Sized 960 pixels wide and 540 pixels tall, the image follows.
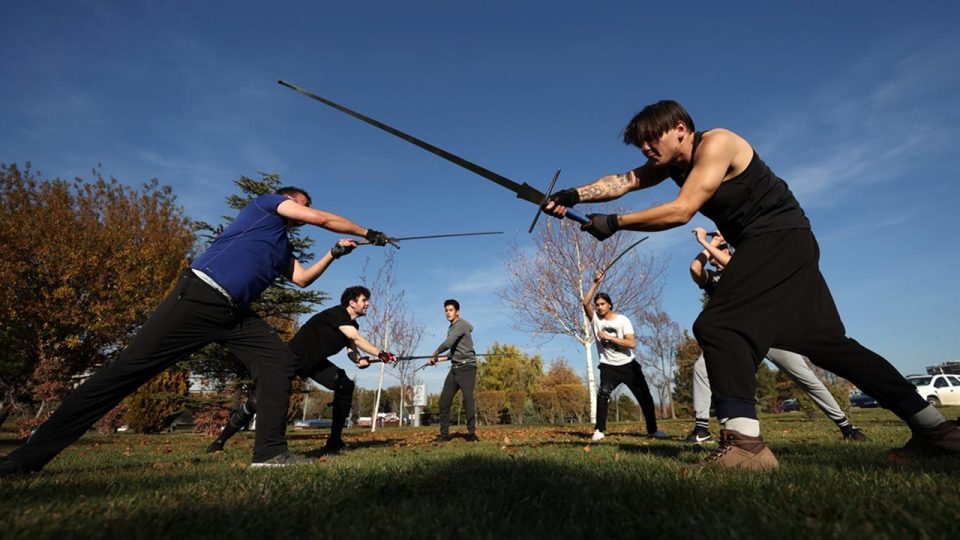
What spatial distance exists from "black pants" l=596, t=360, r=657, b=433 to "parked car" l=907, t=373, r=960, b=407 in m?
24.7

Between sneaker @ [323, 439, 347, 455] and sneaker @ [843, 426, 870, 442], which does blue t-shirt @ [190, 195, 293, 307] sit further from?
sneaker @ [843, 426, 870, 442]

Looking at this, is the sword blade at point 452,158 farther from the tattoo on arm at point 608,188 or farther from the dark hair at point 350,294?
the dark hair at point 350,294

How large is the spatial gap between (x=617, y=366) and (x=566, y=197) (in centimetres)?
447

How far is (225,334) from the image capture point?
3.86 metres

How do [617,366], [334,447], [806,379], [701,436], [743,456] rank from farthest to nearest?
1. [617,366]
2. [701,436]
3. [334,447]
4. [806,379]
5. [743,456]

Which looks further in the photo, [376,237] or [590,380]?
[590,380]

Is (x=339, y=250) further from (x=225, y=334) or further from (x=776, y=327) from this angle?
(x=776, y=327)

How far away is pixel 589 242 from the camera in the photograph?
74.0 ft

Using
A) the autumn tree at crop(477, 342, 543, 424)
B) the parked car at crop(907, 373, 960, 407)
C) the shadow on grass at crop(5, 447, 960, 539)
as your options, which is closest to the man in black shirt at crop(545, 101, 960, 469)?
the shadow on grass at crop(5, 447, 960, 539)

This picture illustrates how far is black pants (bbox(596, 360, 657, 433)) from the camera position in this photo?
706cm

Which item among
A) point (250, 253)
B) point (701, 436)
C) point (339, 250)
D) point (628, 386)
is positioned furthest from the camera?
point (628, 386)

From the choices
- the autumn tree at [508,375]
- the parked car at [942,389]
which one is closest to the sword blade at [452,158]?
the parked car at [942,389]

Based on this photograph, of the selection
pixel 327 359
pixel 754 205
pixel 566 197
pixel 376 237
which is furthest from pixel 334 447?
pixel 754 205

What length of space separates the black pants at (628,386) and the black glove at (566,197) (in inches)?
170
